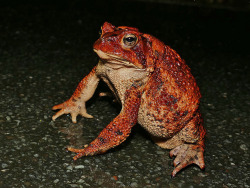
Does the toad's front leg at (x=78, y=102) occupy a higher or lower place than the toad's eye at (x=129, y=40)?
lower

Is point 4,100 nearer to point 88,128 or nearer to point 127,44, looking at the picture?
point 88,128

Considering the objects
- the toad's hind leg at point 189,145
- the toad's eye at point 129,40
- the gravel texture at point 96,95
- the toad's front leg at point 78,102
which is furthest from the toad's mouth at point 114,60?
the gravel texture at point 96,95

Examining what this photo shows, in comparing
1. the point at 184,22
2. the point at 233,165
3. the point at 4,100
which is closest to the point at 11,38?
the point at 4,100

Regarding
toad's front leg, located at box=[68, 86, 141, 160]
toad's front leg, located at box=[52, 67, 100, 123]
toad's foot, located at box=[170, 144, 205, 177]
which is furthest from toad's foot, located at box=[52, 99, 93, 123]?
toad's foot, located at box=[170, 144, 205, 177]

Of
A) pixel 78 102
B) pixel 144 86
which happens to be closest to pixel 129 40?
pixel 144 86

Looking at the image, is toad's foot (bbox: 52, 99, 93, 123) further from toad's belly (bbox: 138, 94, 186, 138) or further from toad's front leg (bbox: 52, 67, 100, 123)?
toad's belly (bbox: 138, 94, 186, 138)

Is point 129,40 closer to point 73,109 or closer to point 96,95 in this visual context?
point 73,109

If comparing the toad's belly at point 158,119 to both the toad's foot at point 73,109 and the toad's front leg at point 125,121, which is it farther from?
the toad's foot at point 73,109
